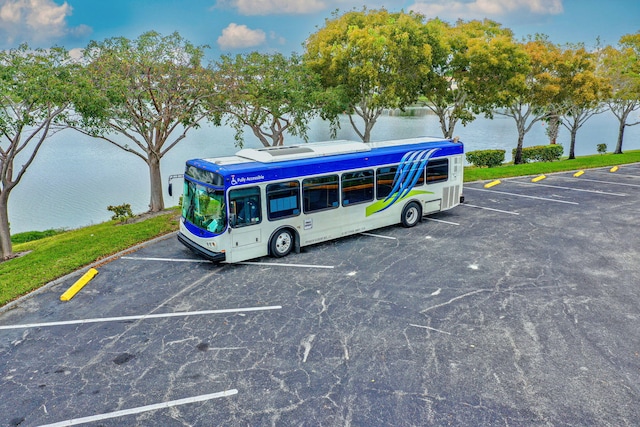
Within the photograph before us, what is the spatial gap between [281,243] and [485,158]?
2061cm

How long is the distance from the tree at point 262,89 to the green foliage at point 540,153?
1859cm

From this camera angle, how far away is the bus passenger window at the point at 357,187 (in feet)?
49.2

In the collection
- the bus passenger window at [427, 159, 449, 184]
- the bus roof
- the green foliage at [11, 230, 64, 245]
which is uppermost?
the bus roof

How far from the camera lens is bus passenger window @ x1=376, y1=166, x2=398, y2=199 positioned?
619 inches

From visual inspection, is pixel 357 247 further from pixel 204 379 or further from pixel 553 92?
pixel 553 92

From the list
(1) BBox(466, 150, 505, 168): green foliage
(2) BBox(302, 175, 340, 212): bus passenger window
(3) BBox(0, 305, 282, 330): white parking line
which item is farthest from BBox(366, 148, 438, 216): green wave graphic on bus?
(1) BBox(466, 150, 505, 168): green foliage

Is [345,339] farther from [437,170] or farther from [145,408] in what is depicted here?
[437,170]

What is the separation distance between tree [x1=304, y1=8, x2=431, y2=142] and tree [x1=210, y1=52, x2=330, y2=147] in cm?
185

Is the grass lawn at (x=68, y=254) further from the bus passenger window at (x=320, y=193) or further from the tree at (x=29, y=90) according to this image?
the bus passenger window at (x=320, y=193)

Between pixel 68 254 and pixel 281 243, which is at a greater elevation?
pixel 281 243

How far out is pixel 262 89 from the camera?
805 inches

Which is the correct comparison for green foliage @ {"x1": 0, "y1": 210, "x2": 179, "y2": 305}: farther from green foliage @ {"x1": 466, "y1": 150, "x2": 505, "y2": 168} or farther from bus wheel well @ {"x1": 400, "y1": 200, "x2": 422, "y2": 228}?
green foliage @ {"x1": 466, "y1": 150, "x2": 505, "y2": 168}

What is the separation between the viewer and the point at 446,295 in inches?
445

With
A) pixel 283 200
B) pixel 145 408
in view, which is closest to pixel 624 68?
pixel 283 200
